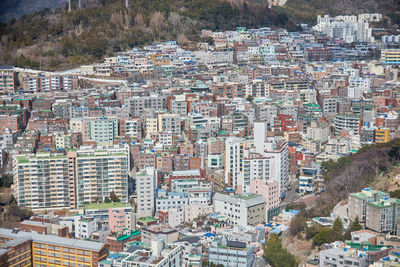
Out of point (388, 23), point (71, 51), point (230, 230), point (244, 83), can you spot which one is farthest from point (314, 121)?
point (388, 23)

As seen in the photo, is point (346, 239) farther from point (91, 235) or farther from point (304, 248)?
point (91, 235)

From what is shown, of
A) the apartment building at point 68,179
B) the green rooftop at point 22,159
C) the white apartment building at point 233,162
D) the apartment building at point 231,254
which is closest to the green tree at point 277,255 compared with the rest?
the apartment building at point 231,254

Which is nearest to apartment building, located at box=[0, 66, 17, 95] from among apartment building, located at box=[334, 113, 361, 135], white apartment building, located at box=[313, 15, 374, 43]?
apartment building, located at box=[334, 113, 361, 135]

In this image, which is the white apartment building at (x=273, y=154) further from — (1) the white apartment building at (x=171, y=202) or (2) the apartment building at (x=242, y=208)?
(1) the white apartment building at (x=171, y=202)

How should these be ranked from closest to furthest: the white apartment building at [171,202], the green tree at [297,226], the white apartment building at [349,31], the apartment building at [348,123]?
the green tree at [297,226] < the white apartment building at [171,202] < the apartment building at [348,123] < the white apartment building at [349,31]

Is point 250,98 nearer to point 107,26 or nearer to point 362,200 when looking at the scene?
point 107,26

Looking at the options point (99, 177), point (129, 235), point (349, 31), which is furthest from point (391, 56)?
point (129, 235)
